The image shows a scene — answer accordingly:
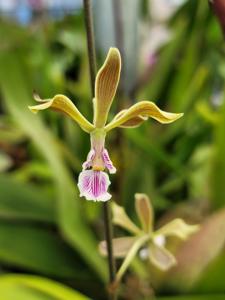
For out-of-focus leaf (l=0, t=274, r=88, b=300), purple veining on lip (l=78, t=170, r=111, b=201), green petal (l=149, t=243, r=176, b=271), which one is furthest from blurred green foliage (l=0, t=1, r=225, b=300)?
purple veining on lip (l=78, t=170, r=111, b=201)

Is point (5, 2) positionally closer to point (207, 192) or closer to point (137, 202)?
point (207, 192)

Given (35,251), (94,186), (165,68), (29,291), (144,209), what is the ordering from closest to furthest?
(94,186) < (144,209) < (29,291) < (35,251) < (165,68)

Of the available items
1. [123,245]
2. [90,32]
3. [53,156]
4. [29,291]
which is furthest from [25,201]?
[90,32]

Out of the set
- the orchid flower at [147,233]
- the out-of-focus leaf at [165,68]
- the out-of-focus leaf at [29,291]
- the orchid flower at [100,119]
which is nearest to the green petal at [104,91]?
the orchid flower at [100,119]

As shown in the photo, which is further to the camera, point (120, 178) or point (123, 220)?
point (120, 178)

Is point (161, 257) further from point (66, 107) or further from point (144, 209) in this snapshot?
point (66, 107)

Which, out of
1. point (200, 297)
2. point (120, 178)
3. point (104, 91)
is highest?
point (104, 91)

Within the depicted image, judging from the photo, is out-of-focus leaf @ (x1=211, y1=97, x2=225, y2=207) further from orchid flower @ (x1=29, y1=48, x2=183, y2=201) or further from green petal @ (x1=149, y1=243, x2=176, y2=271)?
orchid flower @ (x1=29, y1=48, x2=183, y2=201)

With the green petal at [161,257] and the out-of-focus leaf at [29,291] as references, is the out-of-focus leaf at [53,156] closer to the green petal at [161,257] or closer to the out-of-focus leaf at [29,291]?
the out-of-focus leaf at [29,291]
